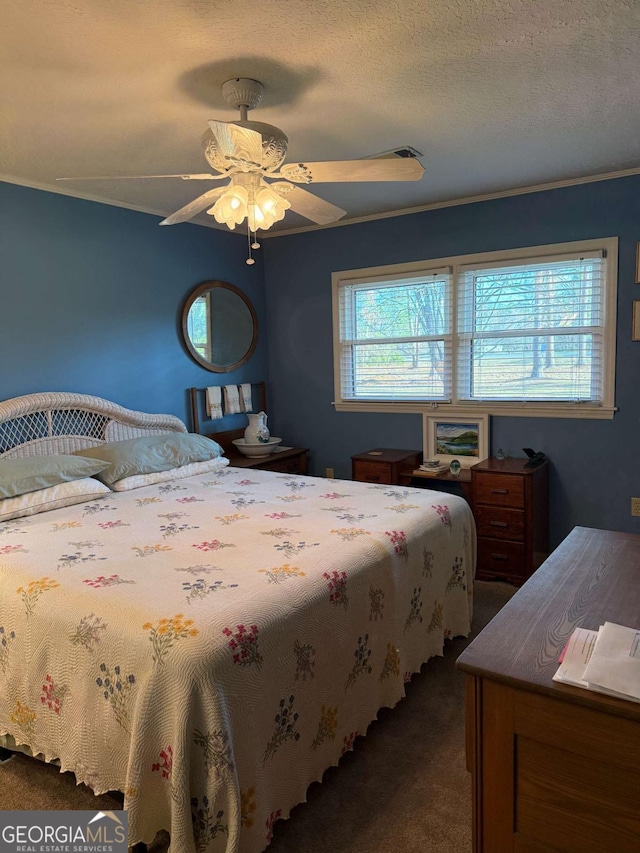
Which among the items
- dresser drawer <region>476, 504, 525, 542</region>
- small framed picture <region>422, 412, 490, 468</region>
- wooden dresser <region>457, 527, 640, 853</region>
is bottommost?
dresser drawer <region>476, 504, 525, 542</region>

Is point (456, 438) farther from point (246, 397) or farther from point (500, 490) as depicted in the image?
point (246, 397)

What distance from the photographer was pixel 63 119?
8.38 ft

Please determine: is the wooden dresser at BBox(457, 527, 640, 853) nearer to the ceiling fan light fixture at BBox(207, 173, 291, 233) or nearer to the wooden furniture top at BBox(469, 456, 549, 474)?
the ceiling fan light fixture at BBox(207, 173, 291, 233)

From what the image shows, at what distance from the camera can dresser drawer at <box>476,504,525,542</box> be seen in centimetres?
357

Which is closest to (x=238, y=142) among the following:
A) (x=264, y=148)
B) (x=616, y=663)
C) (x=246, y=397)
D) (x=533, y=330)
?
(x=264, y=148)

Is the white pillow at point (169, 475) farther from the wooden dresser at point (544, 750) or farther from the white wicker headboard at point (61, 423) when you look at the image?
the wooden dresser at point (544, 750)

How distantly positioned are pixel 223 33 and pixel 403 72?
0.70 m

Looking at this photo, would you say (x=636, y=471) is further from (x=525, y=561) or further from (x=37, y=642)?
(x=37, y=642)

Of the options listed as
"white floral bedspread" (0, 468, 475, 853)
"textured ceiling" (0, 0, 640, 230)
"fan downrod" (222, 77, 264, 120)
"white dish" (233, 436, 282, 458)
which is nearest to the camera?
"white floral bedspread" (0, 468, 475, 853)

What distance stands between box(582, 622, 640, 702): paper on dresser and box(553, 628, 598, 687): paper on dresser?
0.01 m

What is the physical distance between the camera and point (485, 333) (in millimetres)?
4078

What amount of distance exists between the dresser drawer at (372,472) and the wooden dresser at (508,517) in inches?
25.3

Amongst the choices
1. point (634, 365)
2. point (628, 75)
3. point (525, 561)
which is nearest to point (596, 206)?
point (634, 365)

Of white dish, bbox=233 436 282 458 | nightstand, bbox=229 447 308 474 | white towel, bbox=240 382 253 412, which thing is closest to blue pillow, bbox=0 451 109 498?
nightstand, bbox=229 447 308 474
